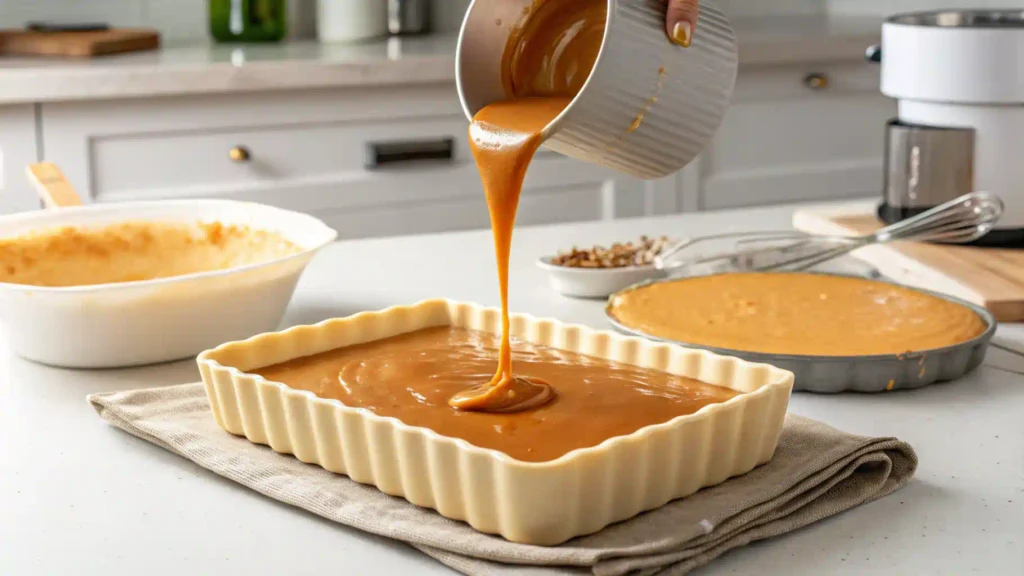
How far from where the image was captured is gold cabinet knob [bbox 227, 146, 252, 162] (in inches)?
95.8

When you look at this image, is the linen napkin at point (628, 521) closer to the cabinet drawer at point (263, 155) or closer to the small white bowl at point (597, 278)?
the small white bowl at point (597, 278)

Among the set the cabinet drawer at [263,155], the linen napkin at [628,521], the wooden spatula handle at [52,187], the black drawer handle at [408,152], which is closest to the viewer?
the linen napkin at [628,521]

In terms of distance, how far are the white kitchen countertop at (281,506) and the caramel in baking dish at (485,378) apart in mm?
99

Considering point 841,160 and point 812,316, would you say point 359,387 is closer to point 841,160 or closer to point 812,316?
point 812,316

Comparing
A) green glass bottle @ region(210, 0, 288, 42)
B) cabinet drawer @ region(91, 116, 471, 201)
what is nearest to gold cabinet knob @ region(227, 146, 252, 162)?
cabinet drawer @ region(91, 116, 471, 201)

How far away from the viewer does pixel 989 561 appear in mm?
738

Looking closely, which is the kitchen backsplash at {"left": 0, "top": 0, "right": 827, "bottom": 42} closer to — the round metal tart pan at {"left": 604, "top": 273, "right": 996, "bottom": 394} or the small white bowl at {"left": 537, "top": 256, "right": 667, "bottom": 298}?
the small white bowl at {"left": 537, "top": 256, "right": 667, "bottom": 298}

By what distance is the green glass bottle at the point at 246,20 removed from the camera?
2.91m

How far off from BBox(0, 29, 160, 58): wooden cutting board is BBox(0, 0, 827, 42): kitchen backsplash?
0.31 metres

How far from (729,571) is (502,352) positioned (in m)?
0.26

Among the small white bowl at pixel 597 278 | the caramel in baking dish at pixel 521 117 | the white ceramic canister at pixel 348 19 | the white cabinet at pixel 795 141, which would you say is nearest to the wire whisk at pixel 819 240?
the small white bowl at pixel 597 278

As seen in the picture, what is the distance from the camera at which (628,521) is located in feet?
2.52

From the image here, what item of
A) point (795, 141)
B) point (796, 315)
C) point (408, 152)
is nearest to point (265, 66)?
point (408, 152)

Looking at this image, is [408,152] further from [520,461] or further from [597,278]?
[520,461]
